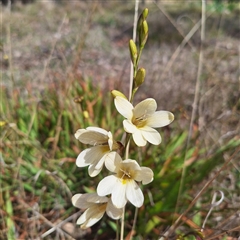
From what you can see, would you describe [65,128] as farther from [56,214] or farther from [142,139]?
[142,139]

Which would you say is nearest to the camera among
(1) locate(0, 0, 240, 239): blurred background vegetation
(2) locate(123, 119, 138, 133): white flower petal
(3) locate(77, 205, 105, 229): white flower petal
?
(2) locate(123, 119, 138, 133): white flower petal

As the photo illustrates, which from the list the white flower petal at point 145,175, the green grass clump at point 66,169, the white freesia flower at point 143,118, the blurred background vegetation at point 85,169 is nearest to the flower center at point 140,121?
the white freesia flower at point 143,118

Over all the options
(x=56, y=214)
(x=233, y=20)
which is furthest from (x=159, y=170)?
(x=233, y=20)

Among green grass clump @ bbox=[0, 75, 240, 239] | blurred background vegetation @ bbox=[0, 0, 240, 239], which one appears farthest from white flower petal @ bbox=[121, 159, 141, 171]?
green grass clump @ bbox=[0, 75, 240, 239]

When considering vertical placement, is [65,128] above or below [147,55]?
above

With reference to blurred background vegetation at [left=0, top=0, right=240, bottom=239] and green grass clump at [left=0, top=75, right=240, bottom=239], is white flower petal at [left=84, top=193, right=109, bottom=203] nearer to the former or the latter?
blurred background vegetation at [left=0, top=0, right=240, bottom=239]

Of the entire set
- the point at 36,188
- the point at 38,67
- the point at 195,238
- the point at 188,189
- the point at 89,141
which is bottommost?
the point at 38,67
